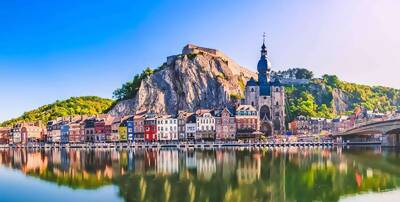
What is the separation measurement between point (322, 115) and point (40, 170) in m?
104

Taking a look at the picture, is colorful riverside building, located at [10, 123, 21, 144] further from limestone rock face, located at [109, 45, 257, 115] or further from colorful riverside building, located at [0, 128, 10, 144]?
limestone rock face, located at [109, 45, 257, 115]

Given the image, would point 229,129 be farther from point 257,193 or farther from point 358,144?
point 257,193

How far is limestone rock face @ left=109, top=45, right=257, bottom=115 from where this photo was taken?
12750 cm

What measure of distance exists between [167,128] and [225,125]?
1179cm

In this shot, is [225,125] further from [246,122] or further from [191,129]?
[191,129]

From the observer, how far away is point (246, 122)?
104875 mm

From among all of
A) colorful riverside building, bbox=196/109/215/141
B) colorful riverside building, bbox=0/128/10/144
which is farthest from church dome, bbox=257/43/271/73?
colorful riverside building, bbox=0/128/10/144

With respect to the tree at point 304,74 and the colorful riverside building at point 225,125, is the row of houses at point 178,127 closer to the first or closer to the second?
the colorful riverside building at point 225,125

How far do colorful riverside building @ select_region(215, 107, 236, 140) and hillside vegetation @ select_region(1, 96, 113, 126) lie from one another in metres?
50.1

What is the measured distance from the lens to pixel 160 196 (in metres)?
32.3

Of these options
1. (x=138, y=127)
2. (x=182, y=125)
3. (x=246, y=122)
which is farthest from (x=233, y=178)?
(x=138, y=127)

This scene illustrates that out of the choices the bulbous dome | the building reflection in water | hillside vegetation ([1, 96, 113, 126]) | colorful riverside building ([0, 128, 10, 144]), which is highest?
the bulbous dome

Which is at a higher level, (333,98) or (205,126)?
(333,98)

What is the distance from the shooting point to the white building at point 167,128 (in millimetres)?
105125
